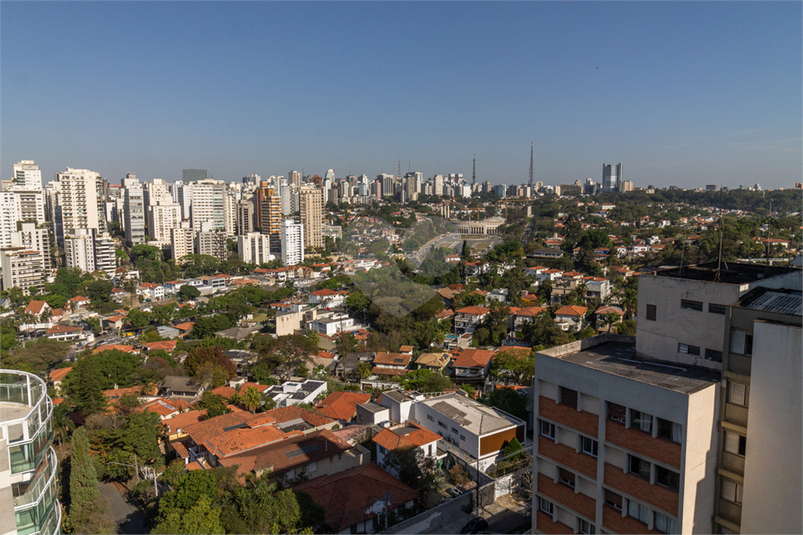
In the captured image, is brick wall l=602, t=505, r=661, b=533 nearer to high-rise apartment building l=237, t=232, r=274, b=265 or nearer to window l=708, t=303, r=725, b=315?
window l=708, t=303, r=725, b=315

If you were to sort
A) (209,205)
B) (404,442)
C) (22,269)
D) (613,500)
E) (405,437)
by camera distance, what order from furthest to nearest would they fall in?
(209,205) → (22,269) → (405,437) → (404,442) → (613,500)

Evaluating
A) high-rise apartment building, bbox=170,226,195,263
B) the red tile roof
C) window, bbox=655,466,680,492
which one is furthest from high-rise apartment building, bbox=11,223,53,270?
window, bbox=655,466,680,492

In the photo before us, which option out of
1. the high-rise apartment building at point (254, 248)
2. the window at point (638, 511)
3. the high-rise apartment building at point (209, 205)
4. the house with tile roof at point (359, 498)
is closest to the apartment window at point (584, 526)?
the window at point (638, 511)

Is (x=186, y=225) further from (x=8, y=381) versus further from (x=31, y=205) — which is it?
(x=8, y=381)

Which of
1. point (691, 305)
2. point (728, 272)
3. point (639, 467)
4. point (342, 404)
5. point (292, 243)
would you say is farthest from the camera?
point (292, 243)

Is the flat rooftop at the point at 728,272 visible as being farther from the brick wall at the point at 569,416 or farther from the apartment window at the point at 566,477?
the apartment window at the point at 566,477

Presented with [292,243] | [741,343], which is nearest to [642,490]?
[741,343]

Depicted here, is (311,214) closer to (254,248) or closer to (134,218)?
(254,248)
